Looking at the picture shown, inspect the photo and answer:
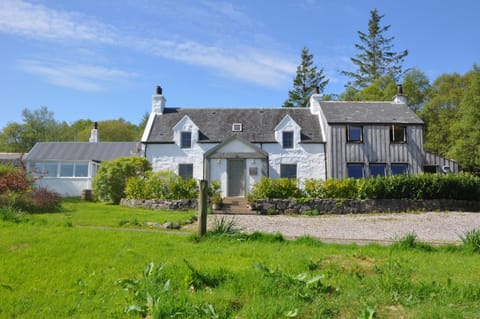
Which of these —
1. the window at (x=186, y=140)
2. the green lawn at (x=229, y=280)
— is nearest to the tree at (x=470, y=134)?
the window at (x=186, y=140)

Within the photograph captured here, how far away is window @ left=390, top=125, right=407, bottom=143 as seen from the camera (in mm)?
25766

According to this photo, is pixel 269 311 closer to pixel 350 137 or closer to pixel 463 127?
pixel 350 137

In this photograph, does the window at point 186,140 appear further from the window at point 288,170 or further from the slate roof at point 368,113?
the slate roof at point 368,113

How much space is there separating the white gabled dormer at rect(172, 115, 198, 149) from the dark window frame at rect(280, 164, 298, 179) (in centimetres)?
666

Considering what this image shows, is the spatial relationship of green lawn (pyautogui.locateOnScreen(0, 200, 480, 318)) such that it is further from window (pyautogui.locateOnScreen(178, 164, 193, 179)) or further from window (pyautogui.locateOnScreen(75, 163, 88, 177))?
window (pyautogui.locateOnScreen(75, 163, 88, 177))

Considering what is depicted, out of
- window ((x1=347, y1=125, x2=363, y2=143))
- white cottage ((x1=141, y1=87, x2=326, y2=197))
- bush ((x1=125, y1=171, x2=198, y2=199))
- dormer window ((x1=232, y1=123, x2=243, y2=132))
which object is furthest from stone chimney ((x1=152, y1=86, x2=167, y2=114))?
window ((x1=347, y1=125, x2=363, y2=143))

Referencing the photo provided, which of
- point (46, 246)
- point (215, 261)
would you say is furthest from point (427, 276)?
point (46, 246)

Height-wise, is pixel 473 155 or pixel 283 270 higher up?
pixel 473 155

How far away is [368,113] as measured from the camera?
27.0 meters

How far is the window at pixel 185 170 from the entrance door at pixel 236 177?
2.98 metres

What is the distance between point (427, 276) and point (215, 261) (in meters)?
3.71

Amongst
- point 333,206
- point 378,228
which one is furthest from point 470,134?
point 378,228

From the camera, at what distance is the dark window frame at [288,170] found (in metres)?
25.7

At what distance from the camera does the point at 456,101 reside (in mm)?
42094
